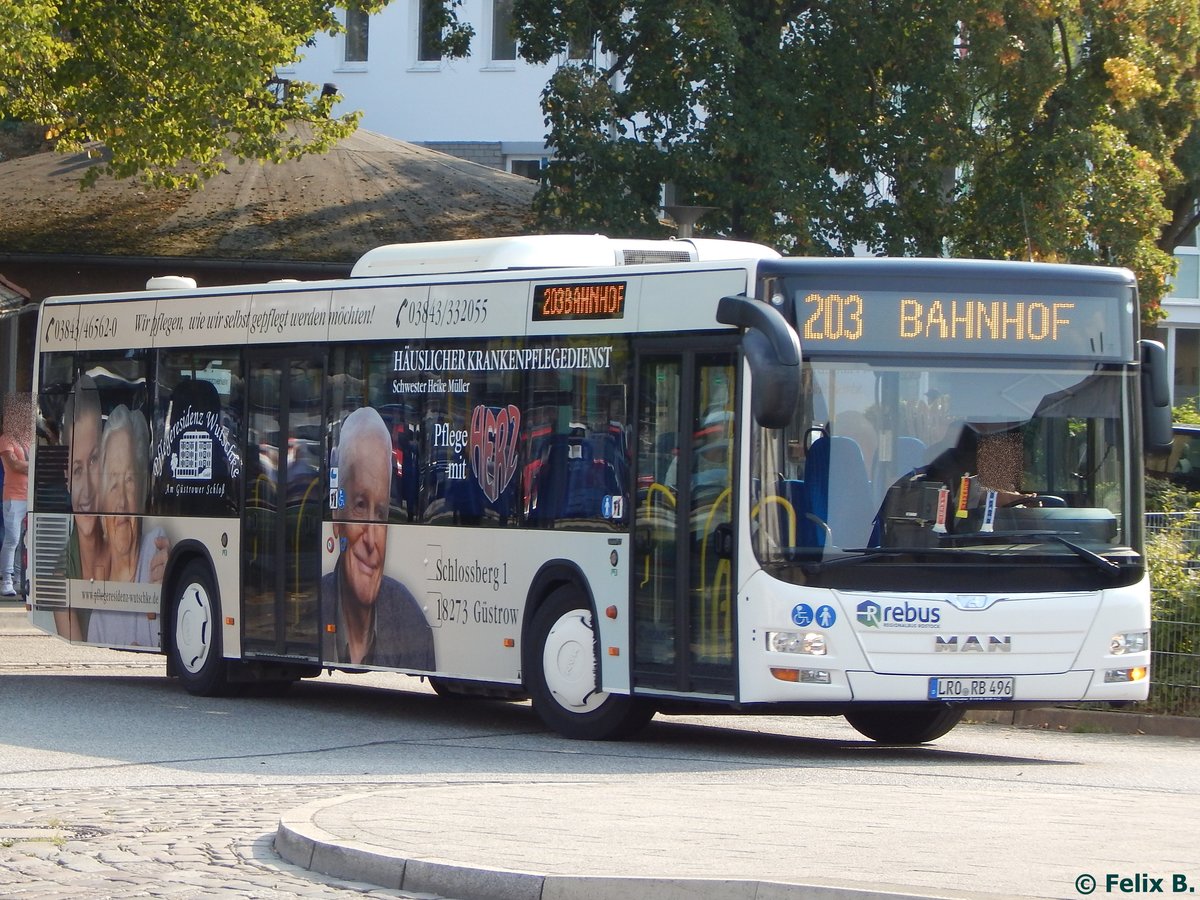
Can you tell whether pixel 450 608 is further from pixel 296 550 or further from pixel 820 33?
pixel 820 33

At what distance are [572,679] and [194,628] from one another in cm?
437

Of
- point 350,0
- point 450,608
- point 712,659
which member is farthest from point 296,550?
point 350,0

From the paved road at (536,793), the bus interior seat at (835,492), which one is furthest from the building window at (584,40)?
the bus interior seat at (835,492)

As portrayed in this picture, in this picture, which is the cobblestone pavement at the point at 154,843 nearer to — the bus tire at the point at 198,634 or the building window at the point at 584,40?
the bus tire at the point at 198,634

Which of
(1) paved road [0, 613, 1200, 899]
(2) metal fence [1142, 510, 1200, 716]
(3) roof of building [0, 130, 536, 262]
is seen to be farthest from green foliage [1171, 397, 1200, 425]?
(1) paved road [0, 613, 1200, 899]

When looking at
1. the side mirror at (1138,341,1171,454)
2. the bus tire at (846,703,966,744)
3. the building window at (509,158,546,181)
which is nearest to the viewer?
the side mirror at (1138,341,1171,454)

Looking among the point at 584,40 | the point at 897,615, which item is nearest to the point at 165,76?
the point at 584,40

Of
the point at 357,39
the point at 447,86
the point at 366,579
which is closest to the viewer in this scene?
the point at 366,579

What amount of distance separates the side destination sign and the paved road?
8.66ft

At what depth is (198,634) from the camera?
1614 cm

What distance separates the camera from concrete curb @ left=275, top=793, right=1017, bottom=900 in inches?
266

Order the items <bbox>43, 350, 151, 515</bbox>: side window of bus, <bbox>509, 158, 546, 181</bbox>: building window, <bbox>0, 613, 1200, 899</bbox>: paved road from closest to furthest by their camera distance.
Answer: <bbox>0, 613, 1200, 899</bbox>: paved road
<bbox>43, 350, 151, 515</bbox>: side window of bus
<bbox>509, 158, 546, 181</bbox>: building window

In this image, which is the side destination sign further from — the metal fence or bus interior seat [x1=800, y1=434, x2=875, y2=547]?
the metal fence

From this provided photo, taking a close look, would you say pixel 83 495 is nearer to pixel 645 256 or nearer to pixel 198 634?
pixel 198 634
